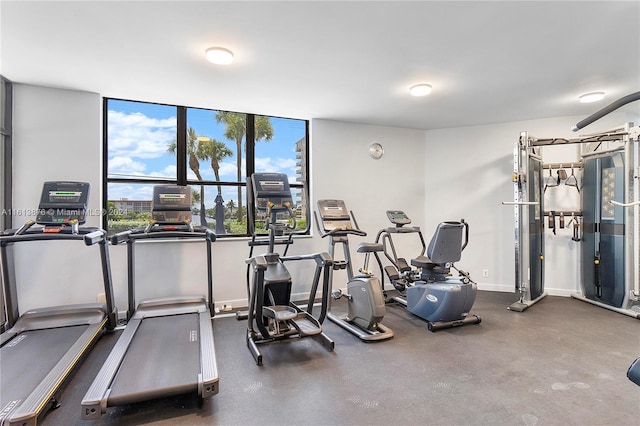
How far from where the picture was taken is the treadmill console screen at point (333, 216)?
3.98m

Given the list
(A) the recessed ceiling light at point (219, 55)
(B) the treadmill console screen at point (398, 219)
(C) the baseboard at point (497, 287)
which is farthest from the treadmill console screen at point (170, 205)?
(C) the baseboard at point (497, 287)

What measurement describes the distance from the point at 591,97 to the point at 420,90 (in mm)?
2335

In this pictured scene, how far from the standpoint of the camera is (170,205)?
11.9 feet

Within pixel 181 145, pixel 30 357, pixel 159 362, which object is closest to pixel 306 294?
pixel 159 362

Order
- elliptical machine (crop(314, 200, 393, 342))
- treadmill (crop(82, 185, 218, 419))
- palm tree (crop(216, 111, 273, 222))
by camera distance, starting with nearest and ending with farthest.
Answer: treadmill (crop(82, 185, 218, 419)), elliptical machine (crop(314, 200, 393, 342)), palm tree (crop(216, 111, 273, 222))

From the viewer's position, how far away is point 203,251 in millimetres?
4410

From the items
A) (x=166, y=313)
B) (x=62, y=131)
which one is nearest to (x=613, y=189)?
(x=166, y=313)

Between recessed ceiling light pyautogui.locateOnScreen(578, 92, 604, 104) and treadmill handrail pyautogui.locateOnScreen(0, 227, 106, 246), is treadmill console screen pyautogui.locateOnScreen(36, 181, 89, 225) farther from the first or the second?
recessed ceiling light pyautogui.locateOnScreen(578, 92, 604, 104)

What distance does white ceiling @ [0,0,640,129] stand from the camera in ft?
7.68

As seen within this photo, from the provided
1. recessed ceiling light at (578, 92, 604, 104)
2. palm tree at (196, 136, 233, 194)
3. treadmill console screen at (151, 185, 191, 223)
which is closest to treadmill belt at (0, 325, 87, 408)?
treadmill console screen at (151, 185, 191, 223)

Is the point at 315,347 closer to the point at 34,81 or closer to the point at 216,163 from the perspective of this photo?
the point at 216,163

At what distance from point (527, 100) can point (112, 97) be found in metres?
5.48

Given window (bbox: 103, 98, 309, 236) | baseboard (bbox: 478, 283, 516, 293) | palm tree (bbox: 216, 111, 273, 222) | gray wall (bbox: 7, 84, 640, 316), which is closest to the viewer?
gray wall (bbox: 7, 84, 640, 316)

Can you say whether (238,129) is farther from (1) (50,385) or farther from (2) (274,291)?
(1) (50,385)
